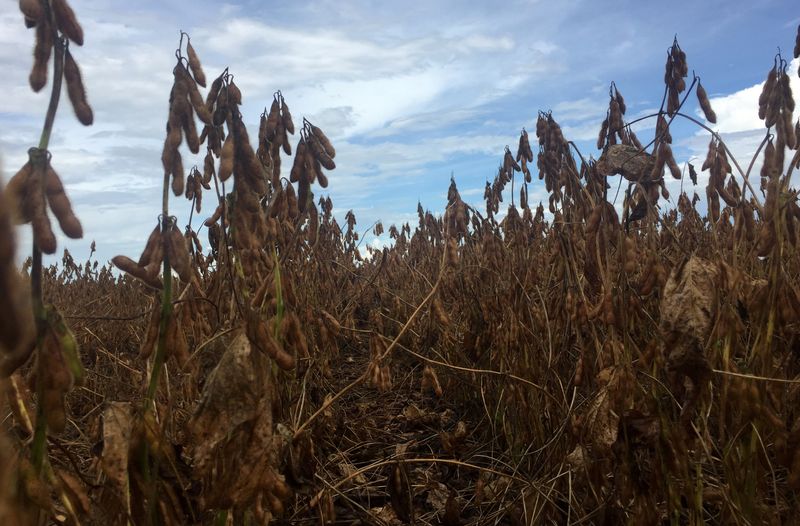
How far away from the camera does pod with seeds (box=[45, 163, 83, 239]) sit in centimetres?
126

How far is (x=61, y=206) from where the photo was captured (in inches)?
50.1

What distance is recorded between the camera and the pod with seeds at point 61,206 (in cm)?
126

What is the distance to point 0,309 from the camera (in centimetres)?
54

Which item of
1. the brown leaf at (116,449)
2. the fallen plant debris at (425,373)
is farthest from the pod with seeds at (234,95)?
the brown leaf at (116,449)

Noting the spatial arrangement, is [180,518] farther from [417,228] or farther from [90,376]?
[417,228]

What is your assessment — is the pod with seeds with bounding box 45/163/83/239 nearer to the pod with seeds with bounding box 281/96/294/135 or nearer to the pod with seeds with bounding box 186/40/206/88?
the pod with seeds with bounding box 186/40/206/88

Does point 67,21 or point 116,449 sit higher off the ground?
point 67,21

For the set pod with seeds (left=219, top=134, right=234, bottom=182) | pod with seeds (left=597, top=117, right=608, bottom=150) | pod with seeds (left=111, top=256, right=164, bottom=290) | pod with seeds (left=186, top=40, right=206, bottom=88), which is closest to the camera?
pod with seeds (left=111, top=256, right=164, bottom=290)

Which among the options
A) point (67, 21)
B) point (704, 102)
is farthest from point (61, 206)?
point (704, 102)

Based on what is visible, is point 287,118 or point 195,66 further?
point 287,118

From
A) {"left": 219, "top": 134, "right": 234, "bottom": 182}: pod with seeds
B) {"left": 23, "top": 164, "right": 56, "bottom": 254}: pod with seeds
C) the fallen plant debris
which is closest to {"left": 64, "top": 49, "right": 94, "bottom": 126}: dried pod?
the fallen plant debris

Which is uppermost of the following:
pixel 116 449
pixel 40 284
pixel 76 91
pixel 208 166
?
pixel 208 166

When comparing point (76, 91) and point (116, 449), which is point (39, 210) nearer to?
point (76, 91)

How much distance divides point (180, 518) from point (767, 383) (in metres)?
1.71
